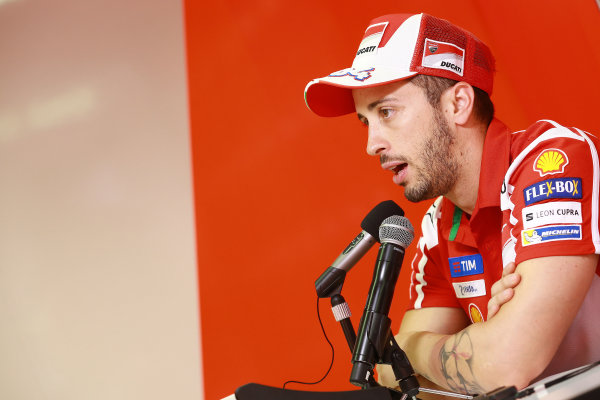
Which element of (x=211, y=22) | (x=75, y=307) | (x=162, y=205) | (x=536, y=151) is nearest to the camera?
(x=536, y=151)

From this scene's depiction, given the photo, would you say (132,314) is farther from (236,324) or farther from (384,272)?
(384,272)

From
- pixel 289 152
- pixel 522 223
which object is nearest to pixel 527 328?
pixel 522 223

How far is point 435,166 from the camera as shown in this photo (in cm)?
123

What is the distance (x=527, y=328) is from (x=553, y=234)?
6.2 inches

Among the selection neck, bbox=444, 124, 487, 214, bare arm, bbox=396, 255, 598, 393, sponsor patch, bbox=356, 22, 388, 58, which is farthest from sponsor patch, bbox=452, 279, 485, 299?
sponsor patch, bbox=356, 22, 388, 58

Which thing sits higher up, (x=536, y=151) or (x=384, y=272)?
(x=536, y=151)

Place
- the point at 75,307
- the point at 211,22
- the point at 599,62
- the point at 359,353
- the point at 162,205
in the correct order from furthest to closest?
the point at 211,22 → the point at 162,205 → the point at 75,307 → the point at 599,62 → the point at 359,353

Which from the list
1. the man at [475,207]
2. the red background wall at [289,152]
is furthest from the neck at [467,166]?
the red background wall at [289,152]

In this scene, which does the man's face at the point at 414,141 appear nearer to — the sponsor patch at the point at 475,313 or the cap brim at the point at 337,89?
the cap brim at the point at 337,89

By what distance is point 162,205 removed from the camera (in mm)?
2043

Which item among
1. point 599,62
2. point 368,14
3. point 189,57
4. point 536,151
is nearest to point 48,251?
point 189,57

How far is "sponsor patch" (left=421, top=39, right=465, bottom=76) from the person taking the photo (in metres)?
1.24

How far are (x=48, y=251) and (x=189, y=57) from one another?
0.83 metres

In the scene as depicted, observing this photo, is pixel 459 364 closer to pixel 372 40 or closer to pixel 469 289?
pixel 469 289
